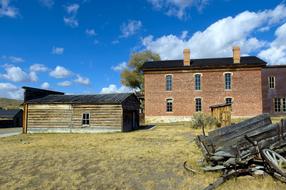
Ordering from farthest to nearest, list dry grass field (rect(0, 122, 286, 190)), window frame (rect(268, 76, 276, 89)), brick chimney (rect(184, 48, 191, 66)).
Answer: brick chimney (rect(184, 48, 191, 66)), window frame (rect(268, 76, 276, 89)), dry grass field (rect(0, 122, 286, 190))

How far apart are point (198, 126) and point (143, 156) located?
12.4 metres

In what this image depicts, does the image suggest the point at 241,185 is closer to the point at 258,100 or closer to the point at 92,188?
the point at 92,188

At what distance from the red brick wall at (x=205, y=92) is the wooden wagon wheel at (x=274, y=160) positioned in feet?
80.9

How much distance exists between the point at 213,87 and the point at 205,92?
1.14 metres

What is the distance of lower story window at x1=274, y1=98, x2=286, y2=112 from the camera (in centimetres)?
2989

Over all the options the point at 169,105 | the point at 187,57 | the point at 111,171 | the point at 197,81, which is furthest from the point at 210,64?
the point at 111,171

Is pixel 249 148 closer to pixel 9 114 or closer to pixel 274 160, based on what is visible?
pixel 274 160

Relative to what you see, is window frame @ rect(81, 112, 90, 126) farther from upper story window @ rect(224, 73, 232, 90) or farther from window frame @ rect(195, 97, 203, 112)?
upper story window @ rect(224, 73, 232, 90)

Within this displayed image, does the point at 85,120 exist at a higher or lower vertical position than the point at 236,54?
lower

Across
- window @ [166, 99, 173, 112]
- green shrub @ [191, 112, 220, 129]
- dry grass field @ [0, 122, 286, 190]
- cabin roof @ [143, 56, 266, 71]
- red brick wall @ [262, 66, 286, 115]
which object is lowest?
dry grass field @ [0, 122, 286, 190]

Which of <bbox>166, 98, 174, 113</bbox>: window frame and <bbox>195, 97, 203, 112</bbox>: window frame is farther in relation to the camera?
<bbox>166, 98, 174, 113</bbox>: window frame

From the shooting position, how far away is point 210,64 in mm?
30172

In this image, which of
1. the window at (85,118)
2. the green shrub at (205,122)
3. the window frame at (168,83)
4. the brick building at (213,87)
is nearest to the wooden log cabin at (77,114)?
the window at (85,118)

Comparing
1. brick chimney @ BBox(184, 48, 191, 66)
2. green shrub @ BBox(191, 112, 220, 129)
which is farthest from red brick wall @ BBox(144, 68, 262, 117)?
green shrub @ BBox(191, 112, 220, 129)
